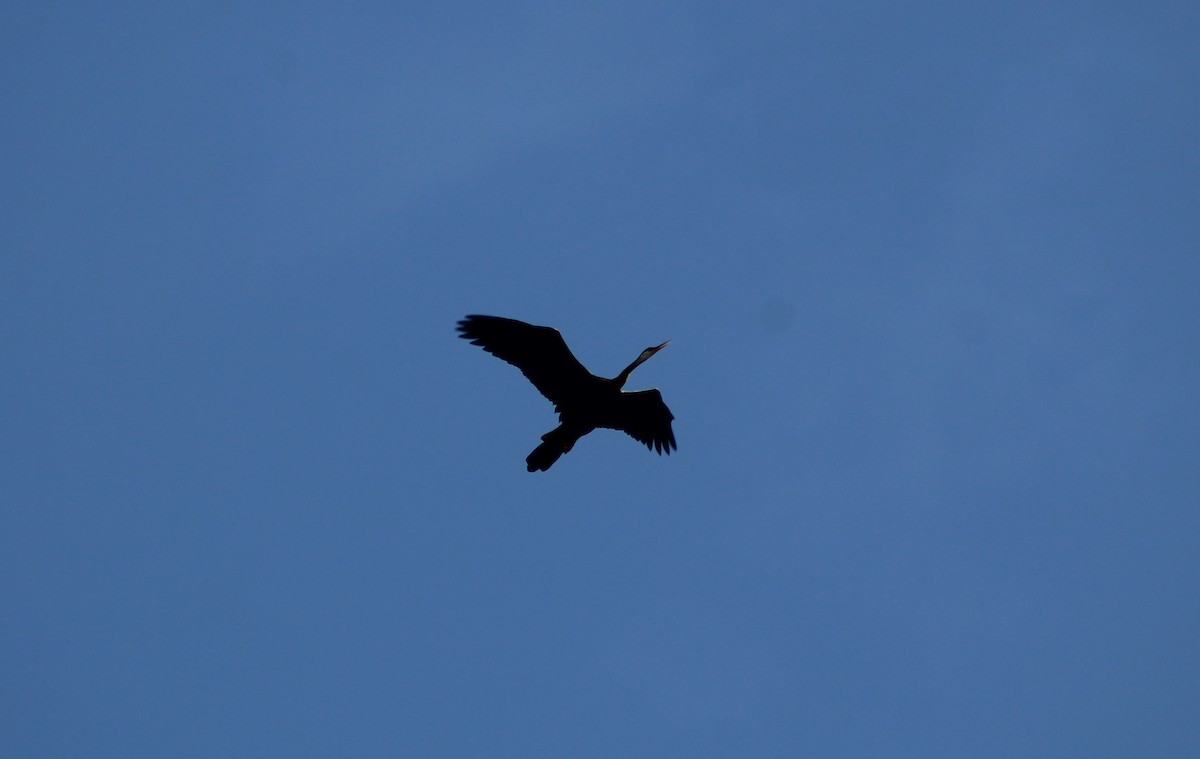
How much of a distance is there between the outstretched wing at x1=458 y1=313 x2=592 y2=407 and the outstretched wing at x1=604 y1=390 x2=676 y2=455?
0.86 m

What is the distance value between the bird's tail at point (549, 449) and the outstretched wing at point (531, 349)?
0.67 m

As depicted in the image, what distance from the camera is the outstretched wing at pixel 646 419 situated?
1461 centimetres

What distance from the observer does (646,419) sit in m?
15.0

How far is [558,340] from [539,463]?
179 centimetres

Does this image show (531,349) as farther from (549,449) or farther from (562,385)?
(549,449)

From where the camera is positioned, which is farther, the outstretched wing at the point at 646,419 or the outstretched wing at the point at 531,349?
the outstretched wing at the point at 646,419

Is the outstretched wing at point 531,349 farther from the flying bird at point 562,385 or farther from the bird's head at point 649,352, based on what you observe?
the bird's head at point 649,352

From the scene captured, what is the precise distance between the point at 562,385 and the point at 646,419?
1.50 meters


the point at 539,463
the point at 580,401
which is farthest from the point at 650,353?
the point at 539,463

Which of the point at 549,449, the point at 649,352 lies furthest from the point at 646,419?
the point at 549,449

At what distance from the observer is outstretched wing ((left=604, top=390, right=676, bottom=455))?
47.9 ft

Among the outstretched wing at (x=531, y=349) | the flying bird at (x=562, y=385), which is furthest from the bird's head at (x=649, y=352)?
the outstretched wing at (x=531, y=349)

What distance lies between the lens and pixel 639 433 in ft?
50.1

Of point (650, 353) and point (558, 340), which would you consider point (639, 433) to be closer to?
point (650, 353)
